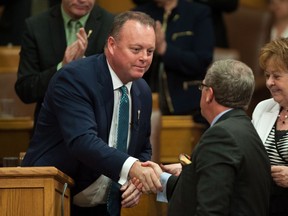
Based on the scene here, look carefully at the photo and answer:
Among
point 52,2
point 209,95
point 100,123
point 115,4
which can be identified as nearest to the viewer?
point 209,95

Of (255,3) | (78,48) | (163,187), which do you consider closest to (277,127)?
(163,187)

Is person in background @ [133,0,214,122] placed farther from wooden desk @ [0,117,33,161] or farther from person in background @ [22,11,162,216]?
person in background @ [22,11,162,216]

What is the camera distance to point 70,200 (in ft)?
16.3

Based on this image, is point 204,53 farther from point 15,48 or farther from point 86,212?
point 86,212

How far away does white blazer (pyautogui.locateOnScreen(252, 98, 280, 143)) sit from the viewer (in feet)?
16.2

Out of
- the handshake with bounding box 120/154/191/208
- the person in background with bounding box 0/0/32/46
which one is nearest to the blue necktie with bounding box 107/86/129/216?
the handshake with bounding box 120/154/191/208

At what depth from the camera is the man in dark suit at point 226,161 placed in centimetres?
411

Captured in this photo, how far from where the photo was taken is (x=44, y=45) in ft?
18.8

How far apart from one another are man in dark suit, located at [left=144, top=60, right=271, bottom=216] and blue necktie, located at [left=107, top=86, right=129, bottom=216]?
23.0 inches

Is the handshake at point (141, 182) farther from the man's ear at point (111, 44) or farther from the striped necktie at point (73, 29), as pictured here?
the striped necktie at point (73, 29)

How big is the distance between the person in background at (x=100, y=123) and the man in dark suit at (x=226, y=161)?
41 cm

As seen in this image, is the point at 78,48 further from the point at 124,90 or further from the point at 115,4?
the point at 115,4

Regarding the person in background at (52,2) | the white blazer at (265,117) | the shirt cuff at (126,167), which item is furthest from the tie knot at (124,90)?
the person in background at (52,2)

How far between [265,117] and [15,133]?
1.91 metres
